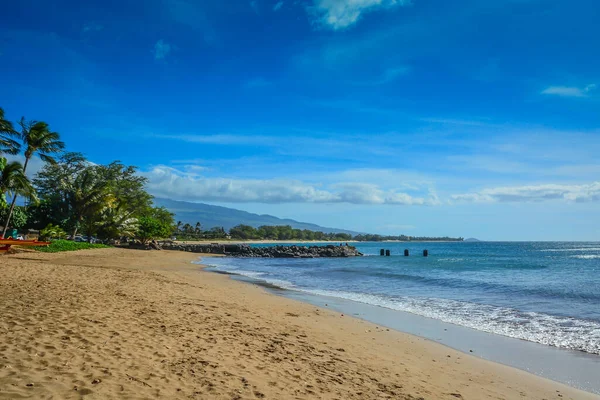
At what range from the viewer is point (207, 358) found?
6207 mm

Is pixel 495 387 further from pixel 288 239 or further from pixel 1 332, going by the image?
pixel 288 239

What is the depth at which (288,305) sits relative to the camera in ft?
46.5

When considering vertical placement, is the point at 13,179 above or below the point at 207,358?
above

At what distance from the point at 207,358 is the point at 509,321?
408 inches

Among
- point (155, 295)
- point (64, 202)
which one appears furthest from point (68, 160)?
point (155, 295)

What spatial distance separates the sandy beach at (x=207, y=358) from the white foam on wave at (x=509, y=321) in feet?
9.99

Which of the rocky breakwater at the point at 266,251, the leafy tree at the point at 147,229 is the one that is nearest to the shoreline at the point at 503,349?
the leafy tree at the point at 147,229

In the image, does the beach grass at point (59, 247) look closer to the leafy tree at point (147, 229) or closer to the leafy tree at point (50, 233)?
the leafy tree at point (50, 233)

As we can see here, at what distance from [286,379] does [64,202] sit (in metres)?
48.5

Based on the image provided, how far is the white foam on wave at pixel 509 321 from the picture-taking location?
10.2m

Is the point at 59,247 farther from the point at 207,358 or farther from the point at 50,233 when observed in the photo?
the point at 207,358

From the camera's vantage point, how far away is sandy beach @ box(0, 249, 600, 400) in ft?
16.3

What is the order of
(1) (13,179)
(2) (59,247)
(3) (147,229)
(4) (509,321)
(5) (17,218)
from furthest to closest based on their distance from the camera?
(3) (147,229), (5) (17,218), (2) (59,247), (1) (13,179), (4) (509,321)

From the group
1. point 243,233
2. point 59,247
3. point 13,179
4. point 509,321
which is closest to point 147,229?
point 59,247
